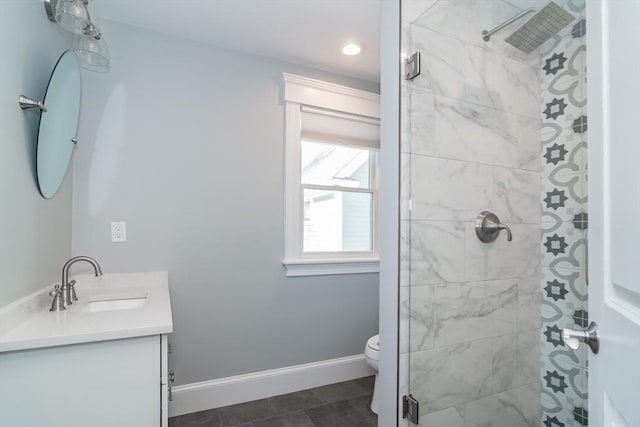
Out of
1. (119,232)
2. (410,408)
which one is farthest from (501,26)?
(119,232)

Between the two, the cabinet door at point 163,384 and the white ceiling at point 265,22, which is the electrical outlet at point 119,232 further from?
the white ceiling at point 265,22

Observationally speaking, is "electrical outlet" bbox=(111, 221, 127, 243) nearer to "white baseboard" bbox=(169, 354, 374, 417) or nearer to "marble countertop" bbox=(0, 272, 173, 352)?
"marble countertop" bbox=(0, 272, 173, 352)

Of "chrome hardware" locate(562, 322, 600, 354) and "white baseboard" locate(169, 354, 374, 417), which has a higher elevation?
"chrome hardware" locate(562, 322, 600, 354)

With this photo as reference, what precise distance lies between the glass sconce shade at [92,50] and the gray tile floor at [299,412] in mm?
2106

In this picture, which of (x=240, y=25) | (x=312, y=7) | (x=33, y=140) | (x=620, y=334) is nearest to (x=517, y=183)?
(x=620, y=334)

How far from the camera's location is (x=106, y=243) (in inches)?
76.2

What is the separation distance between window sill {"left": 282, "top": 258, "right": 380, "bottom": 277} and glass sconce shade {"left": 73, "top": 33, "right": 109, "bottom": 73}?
5.29 feet

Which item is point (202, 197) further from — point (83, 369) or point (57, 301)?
point (83, 369)

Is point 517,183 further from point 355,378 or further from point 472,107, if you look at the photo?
point 355,378

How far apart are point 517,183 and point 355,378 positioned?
1.91m

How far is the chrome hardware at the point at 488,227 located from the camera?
4.62 feet

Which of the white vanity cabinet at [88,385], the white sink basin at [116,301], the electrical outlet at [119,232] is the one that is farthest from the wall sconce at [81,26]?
the white vanity cabinet at [88,385]

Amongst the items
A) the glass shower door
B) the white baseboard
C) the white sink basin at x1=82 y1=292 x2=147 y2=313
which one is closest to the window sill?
the white baseboard

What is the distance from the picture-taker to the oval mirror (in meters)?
1.45
